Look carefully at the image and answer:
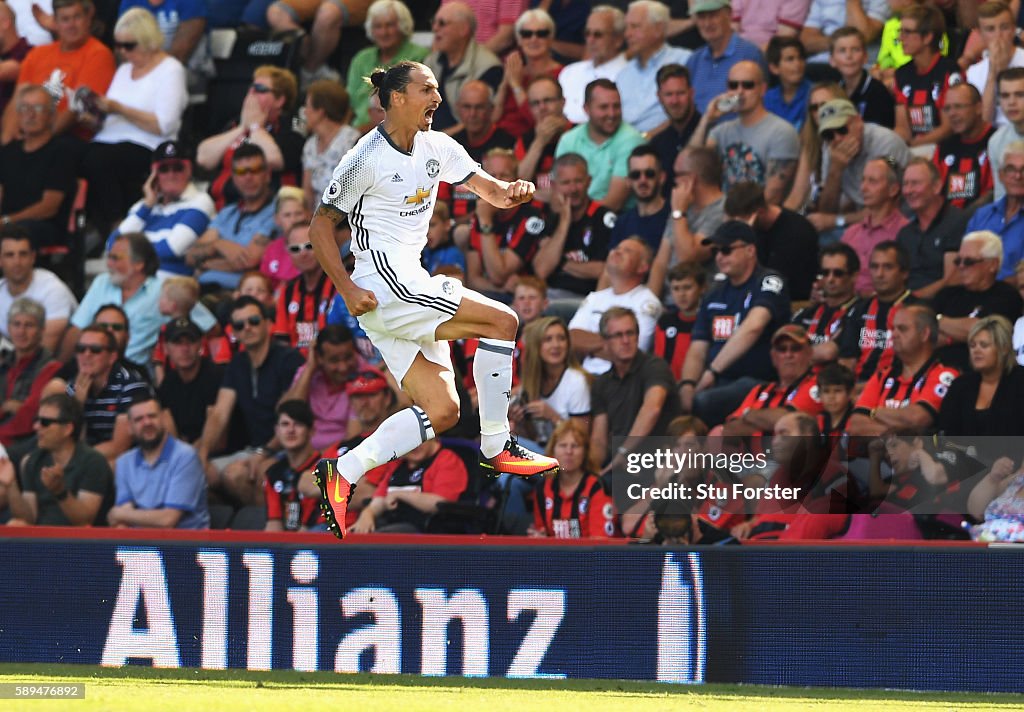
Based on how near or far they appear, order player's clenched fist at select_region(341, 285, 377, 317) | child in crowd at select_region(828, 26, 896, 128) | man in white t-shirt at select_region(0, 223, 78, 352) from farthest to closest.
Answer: man in white t-shirt at select_region(0, 223, 78, 352) < child in crowd at select_region(828, 26, 896, 128) < player's clenched fist at select_region(341, 285, 377, 317)

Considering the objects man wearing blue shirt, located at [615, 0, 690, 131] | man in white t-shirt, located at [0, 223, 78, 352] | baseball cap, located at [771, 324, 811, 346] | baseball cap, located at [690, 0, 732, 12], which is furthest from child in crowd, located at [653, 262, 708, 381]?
man in white t-shirt, located at [0, 223, 78, 352]

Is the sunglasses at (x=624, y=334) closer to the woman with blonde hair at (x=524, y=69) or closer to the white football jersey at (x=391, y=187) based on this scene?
the woman with blonde hair at (x=524, y=69)

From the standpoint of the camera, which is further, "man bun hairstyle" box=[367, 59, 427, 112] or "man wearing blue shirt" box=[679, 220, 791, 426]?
"man wearing blue shirt" box=[679, 220, 791, 426]

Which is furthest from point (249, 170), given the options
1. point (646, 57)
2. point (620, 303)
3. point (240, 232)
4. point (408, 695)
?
point (408, 695)

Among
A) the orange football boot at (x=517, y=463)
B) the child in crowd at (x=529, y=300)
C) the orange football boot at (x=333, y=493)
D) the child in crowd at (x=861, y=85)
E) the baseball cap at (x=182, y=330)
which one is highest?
the child in crowd at (x=861, y=85)

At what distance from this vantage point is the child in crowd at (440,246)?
39.2ft

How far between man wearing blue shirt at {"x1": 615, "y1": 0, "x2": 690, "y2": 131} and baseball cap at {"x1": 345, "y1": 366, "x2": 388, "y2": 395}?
296cm

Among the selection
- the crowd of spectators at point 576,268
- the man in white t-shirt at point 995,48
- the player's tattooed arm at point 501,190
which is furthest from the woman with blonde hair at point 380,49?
the player's tattooed arm at point 501,190

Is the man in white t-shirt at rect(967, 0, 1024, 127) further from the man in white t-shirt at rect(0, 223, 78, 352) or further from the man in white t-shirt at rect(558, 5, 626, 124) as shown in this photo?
the man in white t-shirt at rect(0, 223, 78, 352)

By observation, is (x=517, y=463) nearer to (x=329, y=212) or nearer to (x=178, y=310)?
(x=329, y=212)

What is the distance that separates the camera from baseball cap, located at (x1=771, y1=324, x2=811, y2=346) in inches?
412

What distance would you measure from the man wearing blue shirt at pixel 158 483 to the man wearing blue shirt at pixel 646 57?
162 inches

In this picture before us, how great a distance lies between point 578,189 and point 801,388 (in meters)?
2.42

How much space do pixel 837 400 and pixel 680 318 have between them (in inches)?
58.9
